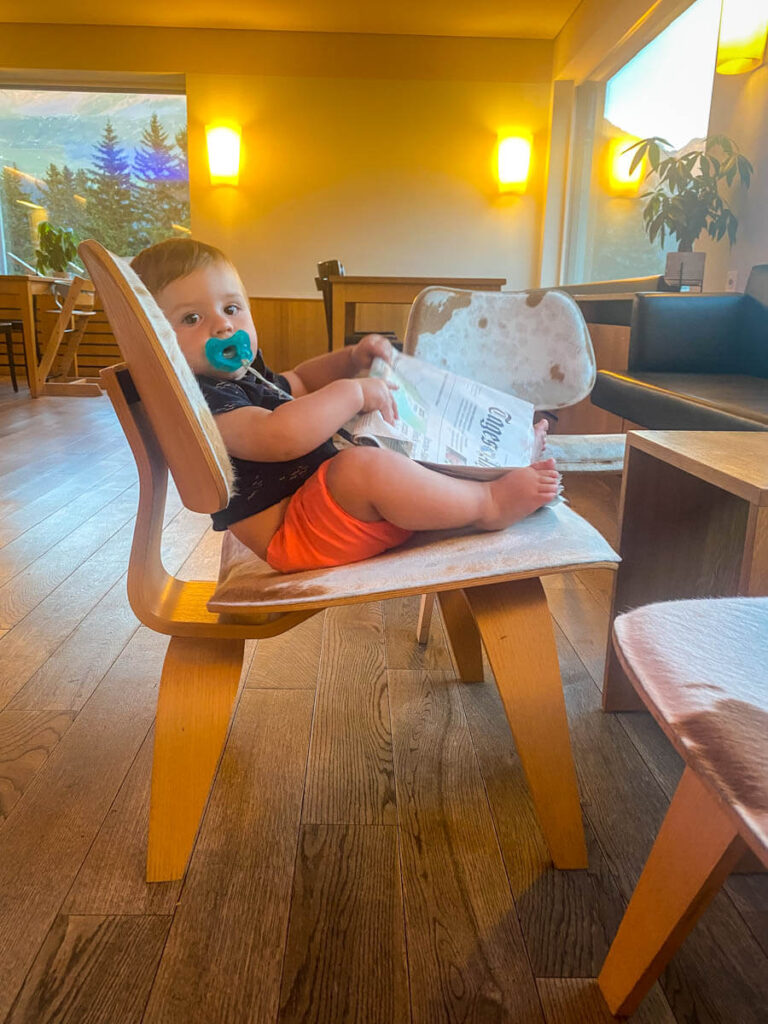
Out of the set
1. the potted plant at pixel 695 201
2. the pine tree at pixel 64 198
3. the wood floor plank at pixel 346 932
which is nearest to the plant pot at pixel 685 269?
the potted plant at pixel 695 201

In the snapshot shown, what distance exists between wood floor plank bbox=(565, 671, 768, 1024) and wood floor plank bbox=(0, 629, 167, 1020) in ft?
2.01

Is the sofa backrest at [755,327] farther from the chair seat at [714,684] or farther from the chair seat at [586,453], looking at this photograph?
the chair seat at [714,684]

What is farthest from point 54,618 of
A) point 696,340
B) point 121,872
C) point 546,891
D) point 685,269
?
point 685,269

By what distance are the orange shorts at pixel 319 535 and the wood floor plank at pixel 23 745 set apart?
1.55ft

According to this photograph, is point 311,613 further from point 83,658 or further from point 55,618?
point 55,618

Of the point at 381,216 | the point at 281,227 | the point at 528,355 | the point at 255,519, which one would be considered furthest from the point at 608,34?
the point at 255,519

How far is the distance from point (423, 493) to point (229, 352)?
28 cm

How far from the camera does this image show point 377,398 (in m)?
0.89

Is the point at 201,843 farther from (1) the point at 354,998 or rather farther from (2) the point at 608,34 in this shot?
(2) the point at 608,34

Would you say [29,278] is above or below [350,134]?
below

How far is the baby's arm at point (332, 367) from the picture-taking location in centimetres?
105

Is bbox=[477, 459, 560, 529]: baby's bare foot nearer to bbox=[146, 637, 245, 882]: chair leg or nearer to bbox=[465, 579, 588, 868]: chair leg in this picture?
bbox=[465, 579, 588, 868]: chair leg

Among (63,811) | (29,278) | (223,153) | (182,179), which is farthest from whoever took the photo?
(182,179)

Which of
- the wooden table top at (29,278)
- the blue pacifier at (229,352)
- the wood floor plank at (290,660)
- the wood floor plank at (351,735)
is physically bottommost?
the wood floor plank at (290,660)
